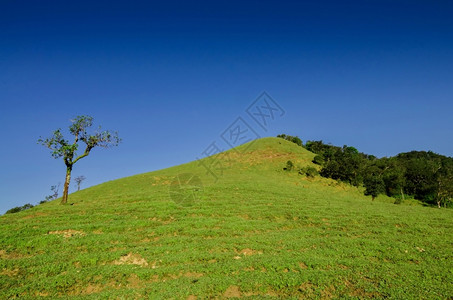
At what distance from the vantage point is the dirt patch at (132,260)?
1294 cm

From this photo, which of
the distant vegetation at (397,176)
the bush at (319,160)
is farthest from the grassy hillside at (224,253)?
the bush at (319,160)

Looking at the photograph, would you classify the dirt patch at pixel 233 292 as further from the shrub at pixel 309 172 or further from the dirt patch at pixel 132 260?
the shrub at pixel 309 172

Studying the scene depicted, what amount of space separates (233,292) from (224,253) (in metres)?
3.99

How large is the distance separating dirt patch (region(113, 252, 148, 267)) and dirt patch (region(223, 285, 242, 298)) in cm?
525

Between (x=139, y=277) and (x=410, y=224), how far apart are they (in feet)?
79.6

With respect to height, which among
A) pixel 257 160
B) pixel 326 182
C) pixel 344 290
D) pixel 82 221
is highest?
pixel 257 160

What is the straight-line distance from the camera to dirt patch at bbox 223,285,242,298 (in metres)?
9.91

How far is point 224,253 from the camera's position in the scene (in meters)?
14.1

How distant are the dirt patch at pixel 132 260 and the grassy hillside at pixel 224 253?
0.20 ft

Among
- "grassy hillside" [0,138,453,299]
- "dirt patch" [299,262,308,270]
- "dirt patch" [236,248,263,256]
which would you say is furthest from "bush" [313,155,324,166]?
"dirt patch" [299,262,308,270]

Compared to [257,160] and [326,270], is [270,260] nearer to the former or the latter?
[326,270]

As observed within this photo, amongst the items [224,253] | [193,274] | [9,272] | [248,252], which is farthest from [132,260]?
[248,252]

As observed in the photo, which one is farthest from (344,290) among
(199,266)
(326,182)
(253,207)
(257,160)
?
(257,160)

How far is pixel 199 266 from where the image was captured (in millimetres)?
12352
